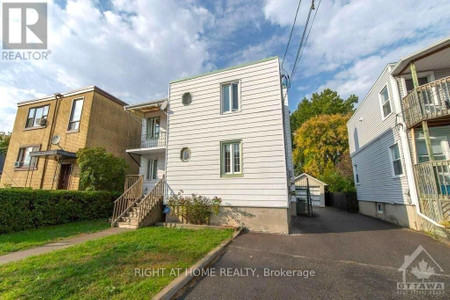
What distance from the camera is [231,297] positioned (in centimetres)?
313

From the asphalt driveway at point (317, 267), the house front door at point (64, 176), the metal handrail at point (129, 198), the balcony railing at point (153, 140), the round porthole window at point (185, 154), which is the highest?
the balcony railing at point (153, 140)

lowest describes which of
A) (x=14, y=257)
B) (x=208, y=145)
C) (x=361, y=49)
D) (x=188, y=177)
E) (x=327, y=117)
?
(x=14, y=257)

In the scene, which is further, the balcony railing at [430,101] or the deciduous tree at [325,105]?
the deciduous tree at [325,105]

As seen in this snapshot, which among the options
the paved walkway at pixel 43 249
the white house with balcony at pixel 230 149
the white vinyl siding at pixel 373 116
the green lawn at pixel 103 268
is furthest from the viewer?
the white vinyl siding at pixel 373 116

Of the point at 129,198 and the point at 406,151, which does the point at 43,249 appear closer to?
the point at 129,198

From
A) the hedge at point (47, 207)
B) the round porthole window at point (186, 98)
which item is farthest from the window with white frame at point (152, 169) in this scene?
the round porthole window at point (186, 98)

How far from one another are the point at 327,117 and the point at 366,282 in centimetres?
2837

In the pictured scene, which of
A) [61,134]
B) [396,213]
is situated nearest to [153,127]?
[61,134]

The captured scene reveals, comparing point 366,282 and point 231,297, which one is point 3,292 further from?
point 366,282

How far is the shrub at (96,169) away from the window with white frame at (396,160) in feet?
49.1

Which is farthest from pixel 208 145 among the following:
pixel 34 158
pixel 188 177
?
pixel 34 158

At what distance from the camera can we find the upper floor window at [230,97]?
8.95m

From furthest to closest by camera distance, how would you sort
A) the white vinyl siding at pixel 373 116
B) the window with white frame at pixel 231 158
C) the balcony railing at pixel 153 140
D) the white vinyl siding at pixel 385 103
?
the balcony railing at pixel 153 140 < the white vinyl siding at pixel 385 103 < the white vinyl siding at pixel 373 116 < the window with white frame at pixel 231 158

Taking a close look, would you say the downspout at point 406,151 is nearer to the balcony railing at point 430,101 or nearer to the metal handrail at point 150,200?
the balcony railing at point 430,101
